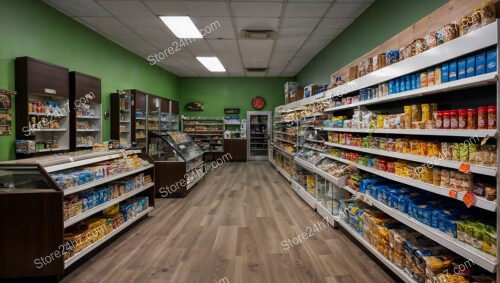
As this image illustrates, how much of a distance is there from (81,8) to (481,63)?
19.8ft

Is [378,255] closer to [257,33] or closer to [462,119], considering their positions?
[462,119]

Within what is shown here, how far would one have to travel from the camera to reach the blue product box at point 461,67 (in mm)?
2184

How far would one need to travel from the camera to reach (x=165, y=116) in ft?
35.2

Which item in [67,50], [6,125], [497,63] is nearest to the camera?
[497,63]

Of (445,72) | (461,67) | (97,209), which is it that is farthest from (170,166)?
(461,67)

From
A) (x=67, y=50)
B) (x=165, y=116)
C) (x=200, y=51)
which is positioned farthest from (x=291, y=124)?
(x=67, y=50)

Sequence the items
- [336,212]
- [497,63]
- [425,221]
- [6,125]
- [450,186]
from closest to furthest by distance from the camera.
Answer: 1. [497,63]
2. [450,186]
3. [425,221]
4. [6,125]
5. [336,212]

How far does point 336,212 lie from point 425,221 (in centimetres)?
223

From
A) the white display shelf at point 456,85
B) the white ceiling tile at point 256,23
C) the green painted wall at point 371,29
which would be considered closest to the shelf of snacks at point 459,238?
the white display shelf at point 456,85

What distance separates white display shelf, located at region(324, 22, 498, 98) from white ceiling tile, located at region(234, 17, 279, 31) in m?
3.04

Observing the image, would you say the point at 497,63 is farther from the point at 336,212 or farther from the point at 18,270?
the point at 18,270

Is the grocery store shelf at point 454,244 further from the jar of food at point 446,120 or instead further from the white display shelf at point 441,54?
the white display shelf at point 441,54

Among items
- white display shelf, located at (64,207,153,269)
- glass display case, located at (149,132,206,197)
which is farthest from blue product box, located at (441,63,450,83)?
glass display case, located at (149,132,206,197)

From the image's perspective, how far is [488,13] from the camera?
203 cm
